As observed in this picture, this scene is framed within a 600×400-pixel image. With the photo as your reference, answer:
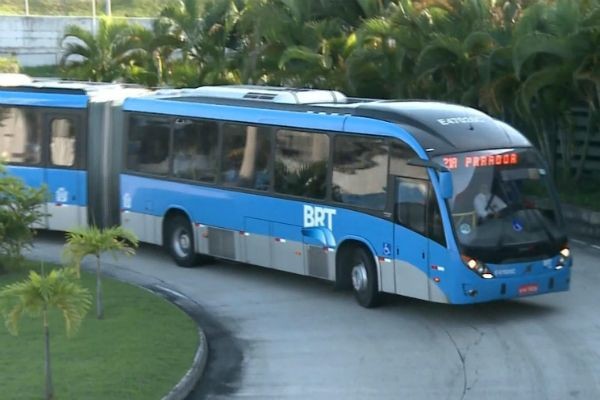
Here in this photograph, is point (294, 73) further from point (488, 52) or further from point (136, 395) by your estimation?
point (136, 395)

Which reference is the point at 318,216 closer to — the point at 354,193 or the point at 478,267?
the point at 354,193

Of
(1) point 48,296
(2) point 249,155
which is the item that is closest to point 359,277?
(2) point 249,155

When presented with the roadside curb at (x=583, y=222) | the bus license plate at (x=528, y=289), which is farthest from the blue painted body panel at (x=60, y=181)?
the bus license plate at (x=528, y=289)

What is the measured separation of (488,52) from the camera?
23.9 metres

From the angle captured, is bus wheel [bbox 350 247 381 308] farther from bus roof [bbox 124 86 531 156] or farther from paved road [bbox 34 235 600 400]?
bus roof [bbox 124 86 531 156]

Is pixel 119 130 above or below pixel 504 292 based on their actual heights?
above

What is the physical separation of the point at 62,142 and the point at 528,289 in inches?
408

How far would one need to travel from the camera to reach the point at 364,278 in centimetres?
1609

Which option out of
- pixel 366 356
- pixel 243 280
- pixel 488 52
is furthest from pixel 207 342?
pixel 488 52

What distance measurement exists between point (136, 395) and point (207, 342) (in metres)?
3.11

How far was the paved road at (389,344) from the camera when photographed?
12.2m

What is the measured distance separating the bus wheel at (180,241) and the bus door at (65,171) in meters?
2.27

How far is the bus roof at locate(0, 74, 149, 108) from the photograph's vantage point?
21688mm

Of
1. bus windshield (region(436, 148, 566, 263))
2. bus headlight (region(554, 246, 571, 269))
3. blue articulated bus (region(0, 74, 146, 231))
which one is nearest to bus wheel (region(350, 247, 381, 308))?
bus windshield (region(436, 148, 566, 263))
